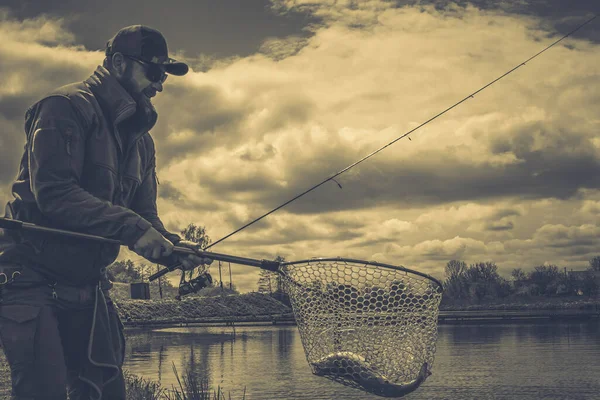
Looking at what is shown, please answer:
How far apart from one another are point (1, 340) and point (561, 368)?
35.4 metres

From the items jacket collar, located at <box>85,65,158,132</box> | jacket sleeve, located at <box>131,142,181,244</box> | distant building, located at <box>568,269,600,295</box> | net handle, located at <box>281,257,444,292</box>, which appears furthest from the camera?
distant building, located at <box>568,269,600,295</box>

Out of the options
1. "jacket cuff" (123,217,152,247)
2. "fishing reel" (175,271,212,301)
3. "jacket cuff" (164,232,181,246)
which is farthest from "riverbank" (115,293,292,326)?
"jacket cuff" (123,217,152,247)

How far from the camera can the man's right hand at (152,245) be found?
4422 millimetres

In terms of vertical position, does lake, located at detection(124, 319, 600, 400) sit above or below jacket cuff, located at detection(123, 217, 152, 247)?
below

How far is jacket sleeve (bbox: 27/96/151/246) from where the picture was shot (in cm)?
427

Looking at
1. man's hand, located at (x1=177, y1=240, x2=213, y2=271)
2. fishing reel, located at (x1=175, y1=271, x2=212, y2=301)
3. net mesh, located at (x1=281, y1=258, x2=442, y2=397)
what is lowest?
net mesh, located at (x1=281, y1=258, x2=442, y2=397)

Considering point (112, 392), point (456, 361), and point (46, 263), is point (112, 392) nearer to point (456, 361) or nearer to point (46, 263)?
point (46, 263)

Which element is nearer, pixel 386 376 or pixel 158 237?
pixel 158 237

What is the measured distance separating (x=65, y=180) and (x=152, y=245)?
2.03 ft

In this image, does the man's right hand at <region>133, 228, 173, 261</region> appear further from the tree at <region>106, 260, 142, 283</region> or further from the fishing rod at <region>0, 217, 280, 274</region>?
the tree at <region>106, 260, 142, 283</region>

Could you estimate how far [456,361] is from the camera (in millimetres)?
39188

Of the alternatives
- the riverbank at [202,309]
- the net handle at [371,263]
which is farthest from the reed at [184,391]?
the riverbank at [202,309]

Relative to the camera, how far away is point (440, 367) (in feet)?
119

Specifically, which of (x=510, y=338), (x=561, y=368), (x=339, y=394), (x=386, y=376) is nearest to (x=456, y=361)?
(x=561, y=368)
